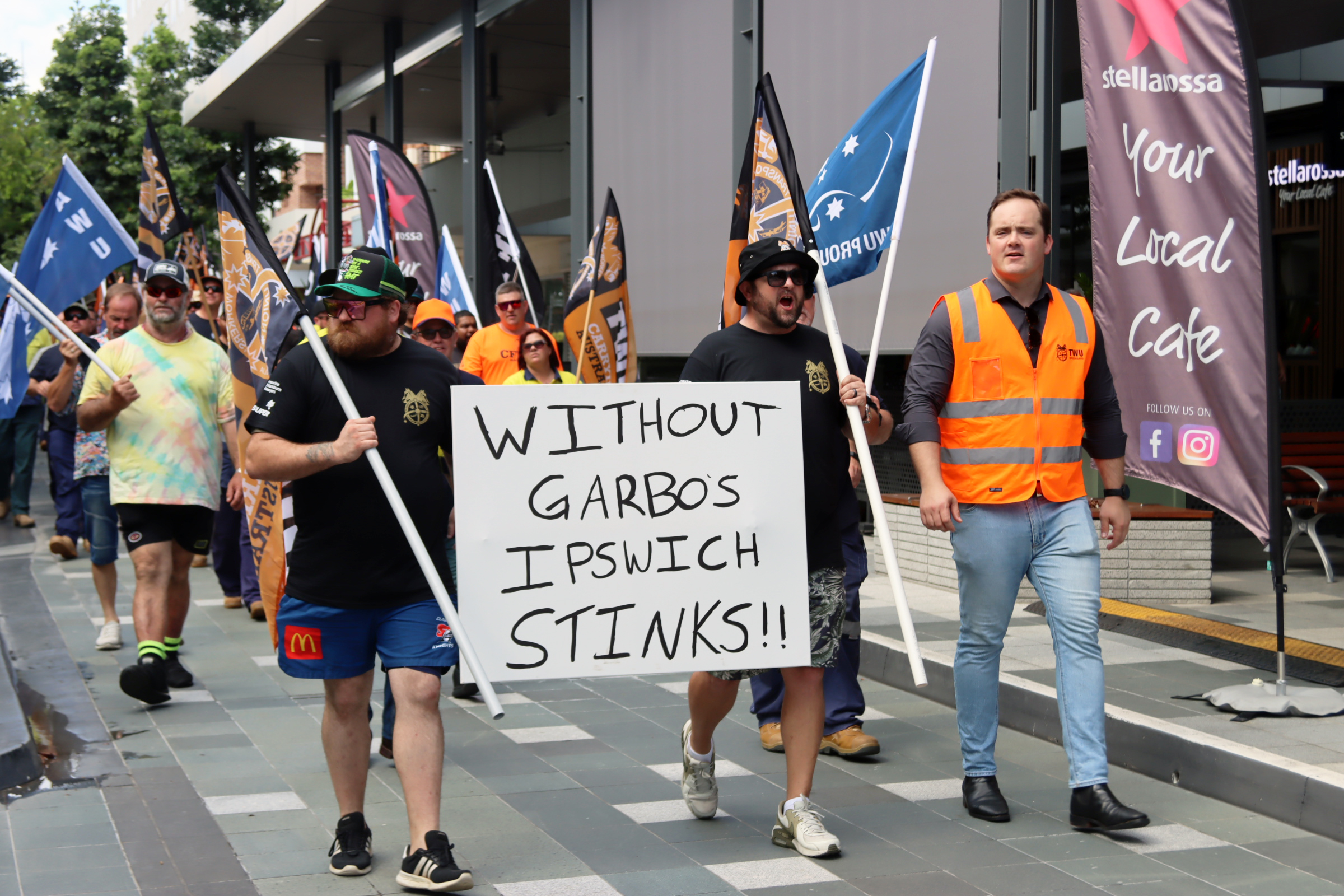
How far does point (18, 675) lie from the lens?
25.5 feet

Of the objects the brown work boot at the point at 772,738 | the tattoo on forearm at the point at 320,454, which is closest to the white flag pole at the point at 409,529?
the tattoo on forearm at the point at 320,454

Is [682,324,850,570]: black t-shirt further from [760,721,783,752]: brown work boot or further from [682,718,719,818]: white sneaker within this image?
[760,721,783,752]: brown work boot

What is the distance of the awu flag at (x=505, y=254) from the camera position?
12.1 meters

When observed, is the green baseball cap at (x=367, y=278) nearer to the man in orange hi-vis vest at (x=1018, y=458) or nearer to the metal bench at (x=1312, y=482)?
the man in orange hi-vis vest at (x=1018, y=458)

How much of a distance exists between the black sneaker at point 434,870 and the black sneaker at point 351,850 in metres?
0.23

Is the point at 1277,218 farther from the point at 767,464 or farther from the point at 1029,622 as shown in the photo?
the point at 767,464

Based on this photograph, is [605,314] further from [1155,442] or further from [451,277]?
[1155,442]

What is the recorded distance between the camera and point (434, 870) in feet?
14.2

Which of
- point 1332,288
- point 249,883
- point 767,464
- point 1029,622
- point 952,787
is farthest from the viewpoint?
point 1332,288

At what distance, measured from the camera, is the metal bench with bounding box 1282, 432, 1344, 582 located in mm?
10086

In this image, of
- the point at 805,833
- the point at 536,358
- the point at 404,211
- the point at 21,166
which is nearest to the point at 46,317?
the point at 536,358

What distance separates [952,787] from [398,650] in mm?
2292

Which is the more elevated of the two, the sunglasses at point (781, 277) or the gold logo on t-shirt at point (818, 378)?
the sunglasses at point (781, 277)

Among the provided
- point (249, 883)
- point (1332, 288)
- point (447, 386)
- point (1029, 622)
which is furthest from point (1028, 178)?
point (1332, 288)
